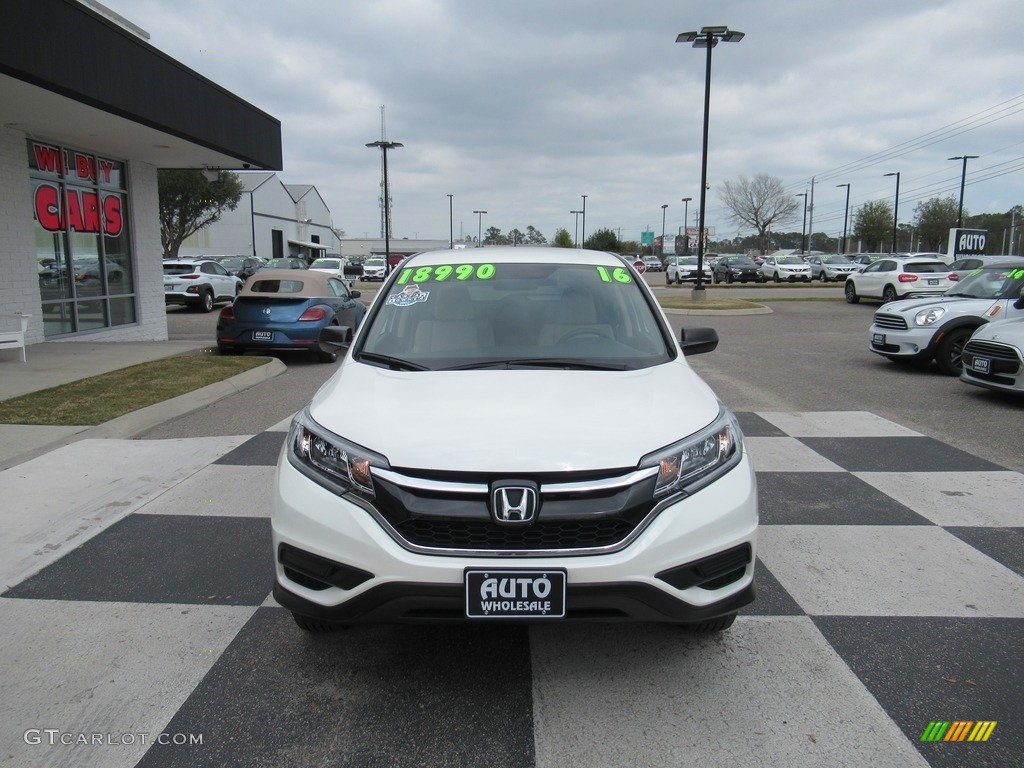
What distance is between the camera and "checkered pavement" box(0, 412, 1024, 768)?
2711 mm

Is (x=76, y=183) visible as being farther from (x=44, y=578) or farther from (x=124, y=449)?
(x=44, y=578)

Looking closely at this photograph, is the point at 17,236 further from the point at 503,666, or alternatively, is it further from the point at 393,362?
the point at 503,666

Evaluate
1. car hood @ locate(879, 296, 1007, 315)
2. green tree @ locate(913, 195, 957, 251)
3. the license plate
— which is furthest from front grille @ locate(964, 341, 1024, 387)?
green tree @ locate(913, 195, 957, 251)

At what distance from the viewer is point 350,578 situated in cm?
274

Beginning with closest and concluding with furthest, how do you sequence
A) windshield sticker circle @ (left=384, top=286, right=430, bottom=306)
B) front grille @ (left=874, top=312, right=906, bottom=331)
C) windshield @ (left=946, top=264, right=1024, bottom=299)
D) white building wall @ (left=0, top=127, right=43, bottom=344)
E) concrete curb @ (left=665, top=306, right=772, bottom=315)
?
windshield sticker circle @ (left=384, top=286, right=430, bottom=306)
windshield @ (left=946, top=264, right=1024, bottom=299)
front grille @ (left=874, top=312, right=906, bottom=331)
white building wall @ (left=0, top=127, right=43, bottom=344)
concrete curb @ (left=665, top=306, right=772, bottom=315)

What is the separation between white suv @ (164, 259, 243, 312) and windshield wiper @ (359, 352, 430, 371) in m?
22.2

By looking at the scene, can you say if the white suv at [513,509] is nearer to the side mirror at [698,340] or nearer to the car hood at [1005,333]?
the side mirror at [698,340]

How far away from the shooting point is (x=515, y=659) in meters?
3.29

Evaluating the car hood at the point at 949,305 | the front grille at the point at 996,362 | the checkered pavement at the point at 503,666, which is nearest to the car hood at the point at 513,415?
the checkered pavement at the point at 503,666

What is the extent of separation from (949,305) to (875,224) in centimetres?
7458

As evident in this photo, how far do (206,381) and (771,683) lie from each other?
8452 mm

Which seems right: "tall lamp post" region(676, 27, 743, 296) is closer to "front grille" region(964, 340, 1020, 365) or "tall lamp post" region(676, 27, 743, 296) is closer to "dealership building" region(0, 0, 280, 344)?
"dealership building" region(0, 0, 280, 344)

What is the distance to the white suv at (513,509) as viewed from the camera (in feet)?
8.73

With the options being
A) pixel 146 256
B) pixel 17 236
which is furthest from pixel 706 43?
pixel 17 236
